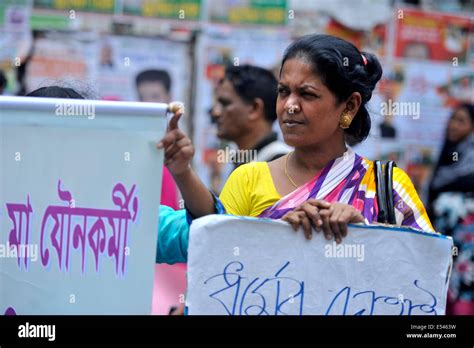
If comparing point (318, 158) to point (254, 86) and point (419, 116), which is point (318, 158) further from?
point (419, 116)

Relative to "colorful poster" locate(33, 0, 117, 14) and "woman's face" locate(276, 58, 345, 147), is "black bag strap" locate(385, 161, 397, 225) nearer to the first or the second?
"woman's face" locate(276, 58, 345, 147)

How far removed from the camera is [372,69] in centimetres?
334

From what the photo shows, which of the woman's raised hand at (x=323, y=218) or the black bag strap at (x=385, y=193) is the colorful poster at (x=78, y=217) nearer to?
the woman's raised hand at (x=323, y=218)

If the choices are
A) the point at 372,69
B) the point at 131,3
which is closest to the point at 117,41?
the point at 131,3

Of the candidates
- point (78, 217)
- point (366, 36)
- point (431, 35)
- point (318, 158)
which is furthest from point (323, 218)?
point (431, 35)

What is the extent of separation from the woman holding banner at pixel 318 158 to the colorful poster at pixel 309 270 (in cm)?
11

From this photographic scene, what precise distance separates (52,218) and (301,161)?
0.80 metres

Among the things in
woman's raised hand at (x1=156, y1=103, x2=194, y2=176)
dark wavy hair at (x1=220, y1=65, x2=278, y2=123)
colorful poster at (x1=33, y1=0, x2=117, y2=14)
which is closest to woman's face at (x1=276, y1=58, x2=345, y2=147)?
woman's raised hand at (x1=156, y1=103, x2=194, y2=176)

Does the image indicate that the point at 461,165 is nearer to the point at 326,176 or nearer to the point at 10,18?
the point at 10,18

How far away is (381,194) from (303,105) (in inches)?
13.8

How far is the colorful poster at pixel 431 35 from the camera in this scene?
830 centimetres

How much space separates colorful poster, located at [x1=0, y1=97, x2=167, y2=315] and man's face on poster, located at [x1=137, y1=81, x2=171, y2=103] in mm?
4894

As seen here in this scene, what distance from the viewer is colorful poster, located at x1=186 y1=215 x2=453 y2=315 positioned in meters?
2.87
